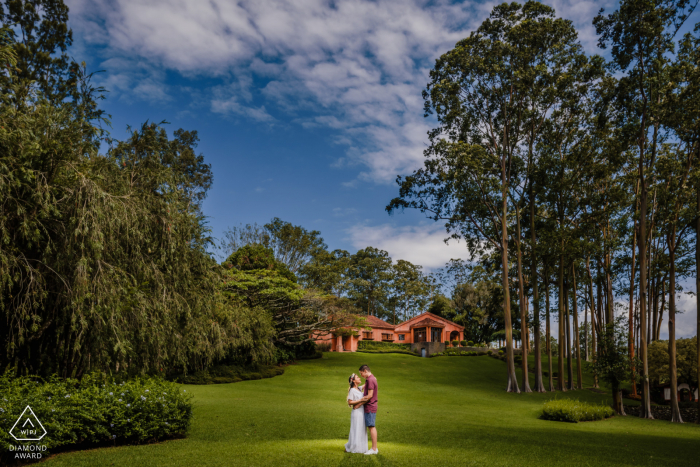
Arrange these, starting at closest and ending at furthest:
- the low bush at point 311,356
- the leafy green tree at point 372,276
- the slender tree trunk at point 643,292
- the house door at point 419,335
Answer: the slender tree trunk at point 643,292
the low bush at point 311,356
the house door at point 419,335
the leafy green tree at point 372,276

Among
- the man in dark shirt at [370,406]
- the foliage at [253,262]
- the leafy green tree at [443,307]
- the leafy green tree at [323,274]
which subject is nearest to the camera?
the man in dark shirt at [370,406]

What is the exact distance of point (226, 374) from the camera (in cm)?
2450

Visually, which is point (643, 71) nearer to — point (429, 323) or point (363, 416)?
point (363, 416)

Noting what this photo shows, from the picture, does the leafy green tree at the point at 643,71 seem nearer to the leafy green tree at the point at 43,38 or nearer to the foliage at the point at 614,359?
the foliage at the point at 614,359

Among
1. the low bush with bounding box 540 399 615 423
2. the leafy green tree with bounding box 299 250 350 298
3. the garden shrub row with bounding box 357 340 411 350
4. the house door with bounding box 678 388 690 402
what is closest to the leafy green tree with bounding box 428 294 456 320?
the garden shrub row with bounding box 357 340 411 350

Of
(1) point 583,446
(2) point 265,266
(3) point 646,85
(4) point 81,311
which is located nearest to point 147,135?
(4) point 81,311

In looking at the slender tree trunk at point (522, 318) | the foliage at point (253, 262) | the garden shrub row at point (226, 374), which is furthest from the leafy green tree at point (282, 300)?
the slender tree trunk at point (522, 318)

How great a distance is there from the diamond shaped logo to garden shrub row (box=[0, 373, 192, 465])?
0.19 ft

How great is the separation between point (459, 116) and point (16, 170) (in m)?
23.4

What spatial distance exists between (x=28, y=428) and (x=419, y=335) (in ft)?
153

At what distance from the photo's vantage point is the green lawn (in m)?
7.68

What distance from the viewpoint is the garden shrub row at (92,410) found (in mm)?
7129

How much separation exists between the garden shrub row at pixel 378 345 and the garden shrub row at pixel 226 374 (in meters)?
19.8

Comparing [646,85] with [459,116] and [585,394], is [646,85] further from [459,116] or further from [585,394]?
[585,394]
